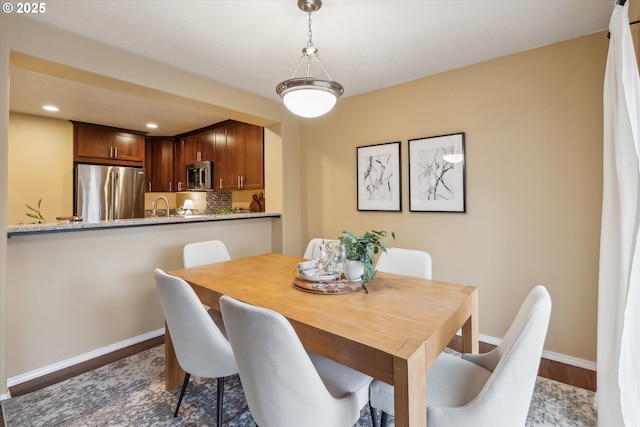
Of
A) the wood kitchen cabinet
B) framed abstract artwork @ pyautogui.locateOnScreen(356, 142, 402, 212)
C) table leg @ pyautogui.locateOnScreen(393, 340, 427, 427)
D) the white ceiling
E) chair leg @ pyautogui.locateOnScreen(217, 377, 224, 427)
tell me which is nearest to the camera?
table leg @ pyautogui.locateOnScreen(393, 340, 427, 427)

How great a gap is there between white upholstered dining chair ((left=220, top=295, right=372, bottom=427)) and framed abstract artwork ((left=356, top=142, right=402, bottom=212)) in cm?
222

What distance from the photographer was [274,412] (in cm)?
103

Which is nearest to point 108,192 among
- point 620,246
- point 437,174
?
point 437,174

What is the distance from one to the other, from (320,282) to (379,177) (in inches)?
69.2

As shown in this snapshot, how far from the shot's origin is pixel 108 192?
442 cm

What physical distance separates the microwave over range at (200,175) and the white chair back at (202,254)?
2.32 metres

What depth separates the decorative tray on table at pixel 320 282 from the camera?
1558 millimetres

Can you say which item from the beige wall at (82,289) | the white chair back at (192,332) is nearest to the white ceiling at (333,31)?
the beige wall at (82,289)

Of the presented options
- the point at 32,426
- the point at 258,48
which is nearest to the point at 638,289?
the point at 258,48

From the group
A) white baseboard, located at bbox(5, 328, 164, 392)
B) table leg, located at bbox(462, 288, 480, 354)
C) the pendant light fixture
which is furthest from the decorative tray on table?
white baseboard, located at bbox(5, 328, 164, 392)

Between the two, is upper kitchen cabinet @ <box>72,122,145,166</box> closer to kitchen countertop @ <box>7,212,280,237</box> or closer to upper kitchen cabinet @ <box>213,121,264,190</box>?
upper kitchen cabinet @ <box>213,121,264,190</box>

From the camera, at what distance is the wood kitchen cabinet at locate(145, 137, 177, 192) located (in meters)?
5.37

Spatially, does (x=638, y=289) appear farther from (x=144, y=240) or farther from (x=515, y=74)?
(x=144, y=240)

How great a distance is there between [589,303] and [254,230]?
3.01 meters
